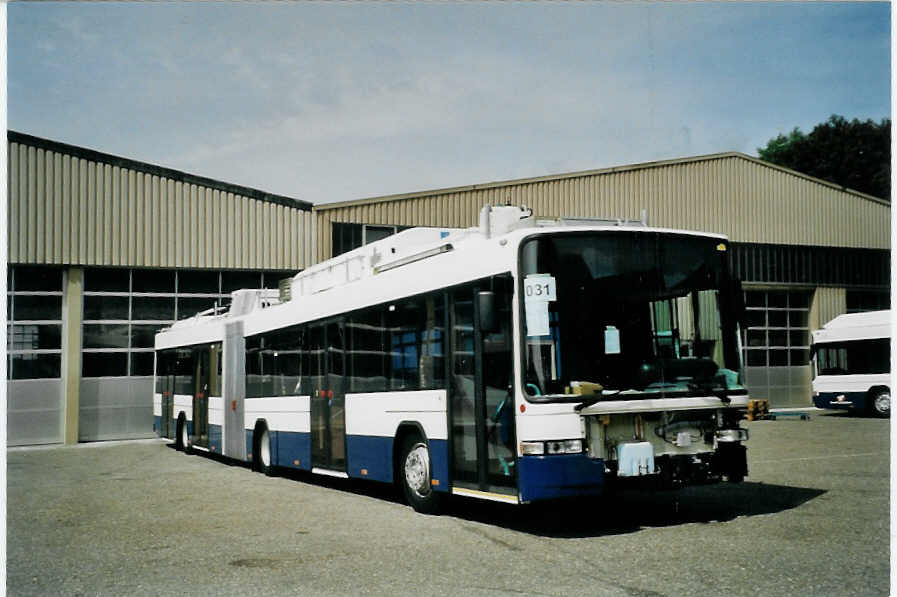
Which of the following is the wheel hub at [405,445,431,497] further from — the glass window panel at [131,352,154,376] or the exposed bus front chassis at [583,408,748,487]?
the glass window panel at [131,352,154,376]

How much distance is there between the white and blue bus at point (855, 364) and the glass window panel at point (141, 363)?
18.1 metres

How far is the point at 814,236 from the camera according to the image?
31.4 meters

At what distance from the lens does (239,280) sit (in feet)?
88.5

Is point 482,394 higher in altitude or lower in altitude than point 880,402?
higher

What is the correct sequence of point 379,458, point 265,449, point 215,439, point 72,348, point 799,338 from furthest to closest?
point 799,338 → point 72,348 → point 215,439 → point 265,449 → point 379,458

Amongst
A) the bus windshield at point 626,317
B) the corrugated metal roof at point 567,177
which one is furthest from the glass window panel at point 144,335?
the bus windshield at point 626,317

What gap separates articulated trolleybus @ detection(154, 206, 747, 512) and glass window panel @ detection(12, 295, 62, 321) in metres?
15.6

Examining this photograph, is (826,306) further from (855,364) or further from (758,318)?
(855,364)

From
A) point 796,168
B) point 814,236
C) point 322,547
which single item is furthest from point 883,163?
point 814,236

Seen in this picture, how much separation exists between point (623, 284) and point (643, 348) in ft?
1.90

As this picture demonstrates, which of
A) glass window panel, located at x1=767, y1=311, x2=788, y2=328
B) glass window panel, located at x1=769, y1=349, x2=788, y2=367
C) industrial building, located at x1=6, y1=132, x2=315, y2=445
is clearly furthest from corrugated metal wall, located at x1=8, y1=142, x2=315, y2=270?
glass window panel, located at x1=769, y1=349, x2=788, y2=367

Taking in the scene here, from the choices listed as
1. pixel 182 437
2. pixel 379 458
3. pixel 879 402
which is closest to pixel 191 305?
pixel 182 437

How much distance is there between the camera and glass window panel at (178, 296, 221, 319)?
26.7 meters

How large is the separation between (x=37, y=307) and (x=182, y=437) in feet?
19.7
